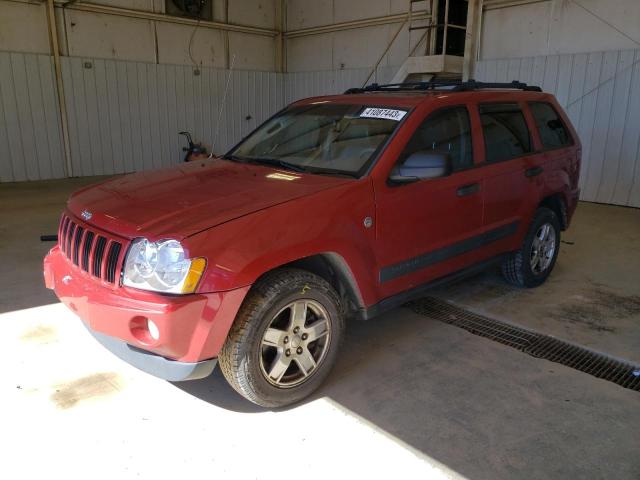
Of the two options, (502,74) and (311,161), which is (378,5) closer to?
(502,74)

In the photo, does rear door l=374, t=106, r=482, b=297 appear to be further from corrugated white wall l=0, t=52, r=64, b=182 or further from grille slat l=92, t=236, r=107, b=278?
corrugated white wall l=0, t=52, r=64, b=182

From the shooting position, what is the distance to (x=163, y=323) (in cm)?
223

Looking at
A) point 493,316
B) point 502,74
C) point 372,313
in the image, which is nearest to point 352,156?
point 372,313

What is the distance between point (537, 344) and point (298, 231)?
202 cm

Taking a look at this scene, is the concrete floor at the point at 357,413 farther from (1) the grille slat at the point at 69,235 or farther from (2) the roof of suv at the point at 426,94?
(2) the roof of suv at the point at 426,94

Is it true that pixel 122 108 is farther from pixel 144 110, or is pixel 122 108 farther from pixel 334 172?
pixel 334 172

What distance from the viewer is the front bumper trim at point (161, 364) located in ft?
7.78

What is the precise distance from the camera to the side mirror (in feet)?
9.72

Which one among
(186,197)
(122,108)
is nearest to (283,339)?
(186,197)

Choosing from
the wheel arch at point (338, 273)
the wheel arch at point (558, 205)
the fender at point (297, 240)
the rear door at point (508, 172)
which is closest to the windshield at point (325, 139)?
the fender at point (297, 240)

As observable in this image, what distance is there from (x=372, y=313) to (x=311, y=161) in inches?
40.3

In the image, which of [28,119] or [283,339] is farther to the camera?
[28,119]

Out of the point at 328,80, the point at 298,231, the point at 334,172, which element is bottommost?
the point at 298,231

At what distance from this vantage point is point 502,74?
9.29 metres
